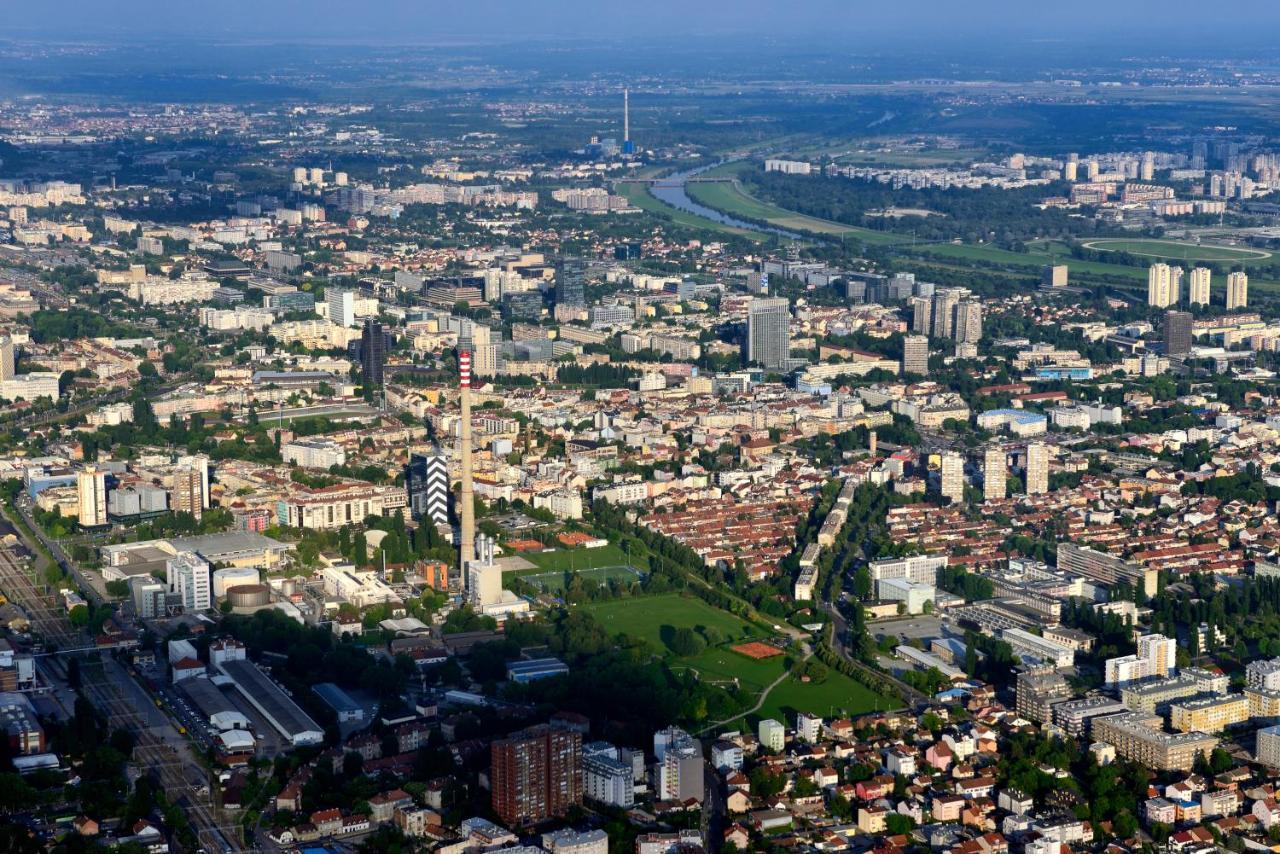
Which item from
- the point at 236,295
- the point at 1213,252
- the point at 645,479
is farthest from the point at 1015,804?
the point at 1213,252

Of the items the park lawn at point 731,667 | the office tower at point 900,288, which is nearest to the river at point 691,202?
the office tower at point 900,288

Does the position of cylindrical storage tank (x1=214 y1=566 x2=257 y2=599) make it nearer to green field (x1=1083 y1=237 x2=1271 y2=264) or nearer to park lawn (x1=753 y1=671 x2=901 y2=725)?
park lawn (x1=753 y1=671 x2=901 y2=725)

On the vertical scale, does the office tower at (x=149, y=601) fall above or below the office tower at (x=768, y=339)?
below

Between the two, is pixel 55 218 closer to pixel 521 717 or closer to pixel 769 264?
pixel 769 264

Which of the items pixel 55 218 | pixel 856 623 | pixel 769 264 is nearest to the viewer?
pixel 856 623

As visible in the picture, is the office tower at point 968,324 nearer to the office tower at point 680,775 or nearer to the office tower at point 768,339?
the office tower at point 768,339

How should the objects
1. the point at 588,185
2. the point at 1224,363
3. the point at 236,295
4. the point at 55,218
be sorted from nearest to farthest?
the point at 1224,363 → the point at 236,295 → the point at 55,218 → the point at 588,185

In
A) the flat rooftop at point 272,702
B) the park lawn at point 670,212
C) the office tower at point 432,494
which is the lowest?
the flat rooftop at point 272,702

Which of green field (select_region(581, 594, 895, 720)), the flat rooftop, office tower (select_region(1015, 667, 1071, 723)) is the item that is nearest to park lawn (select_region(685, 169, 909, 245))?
green field (select_region(581, 594, 895, 720))
